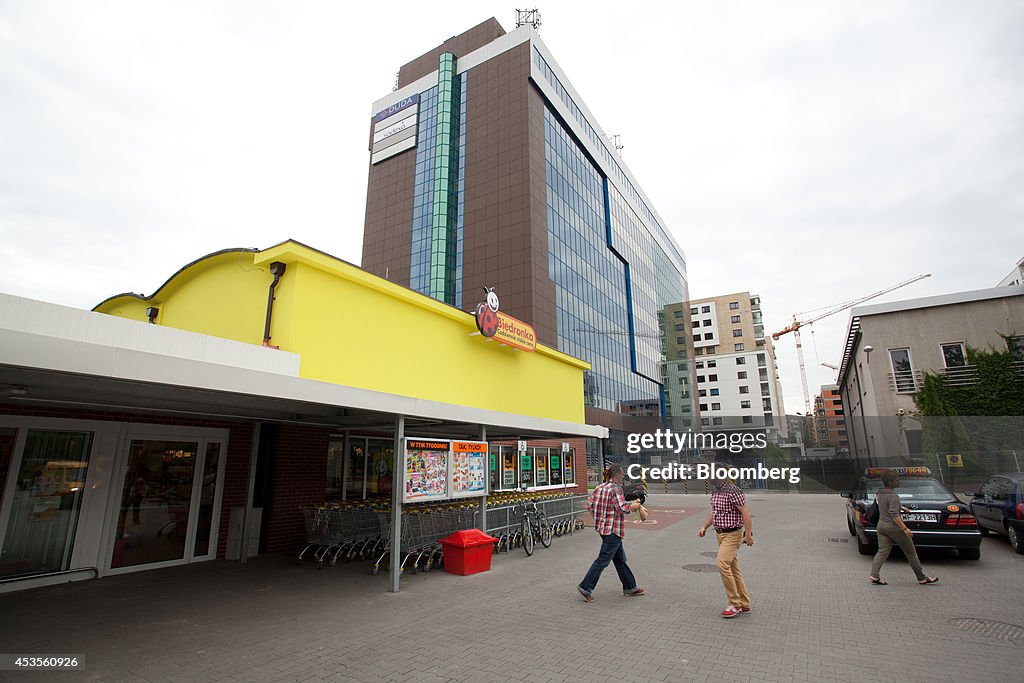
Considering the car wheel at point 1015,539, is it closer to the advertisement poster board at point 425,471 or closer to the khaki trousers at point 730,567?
the khaki trousers at point 730,567

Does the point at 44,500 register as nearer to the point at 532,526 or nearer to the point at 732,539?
the point at 532,526

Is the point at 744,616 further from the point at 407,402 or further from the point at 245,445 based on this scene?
the point at 245,445

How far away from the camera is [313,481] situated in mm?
11188

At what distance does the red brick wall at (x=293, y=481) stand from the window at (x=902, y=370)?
2941 cm

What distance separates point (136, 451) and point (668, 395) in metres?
69.9

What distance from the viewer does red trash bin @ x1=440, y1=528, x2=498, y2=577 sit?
351 inches

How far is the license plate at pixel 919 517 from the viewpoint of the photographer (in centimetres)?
867

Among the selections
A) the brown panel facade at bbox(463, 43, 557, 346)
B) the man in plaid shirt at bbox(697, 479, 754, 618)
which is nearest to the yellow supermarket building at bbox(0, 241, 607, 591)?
the man in plaid shirt at bbox(697, 479, 754, 618)

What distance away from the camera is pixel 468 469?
1005cm

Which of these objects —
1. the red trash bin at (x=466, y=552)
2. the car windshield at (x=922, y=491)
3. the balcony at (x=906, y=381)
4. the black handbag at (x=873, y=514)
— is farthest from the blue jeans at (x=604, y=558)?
the balcony at (x=906, y=381)

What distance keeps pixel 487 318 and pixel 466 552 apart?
609cm

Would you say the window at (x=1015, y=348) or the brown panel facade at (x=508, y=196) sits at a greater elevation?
the brown panel facade at (x=508, y=196)

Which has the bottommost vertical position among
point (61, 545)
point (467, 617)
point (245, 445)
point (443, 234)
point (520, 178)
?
point (467, 617)

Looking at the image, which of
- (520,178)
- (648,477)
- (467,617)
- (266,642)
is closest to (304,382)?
(266,642)
